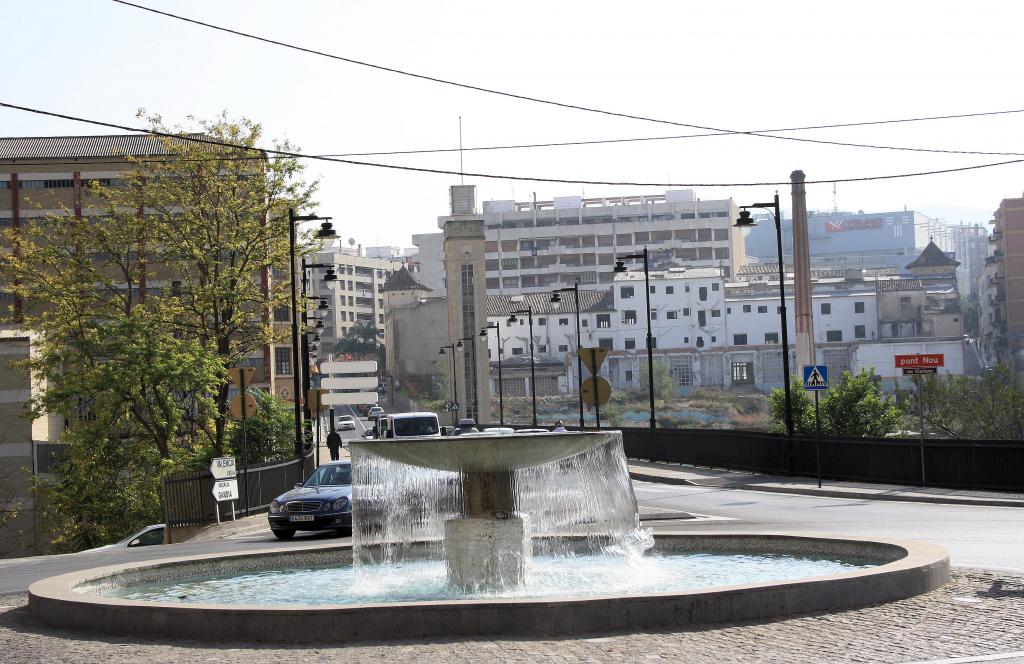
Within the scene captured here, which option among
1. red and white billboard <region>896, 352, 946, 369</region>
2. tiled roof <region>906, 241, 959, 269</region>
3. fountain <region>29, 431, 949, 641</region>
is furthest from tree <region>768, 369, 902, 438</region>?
tiled roof <region>906, 241, 959, 269</region>

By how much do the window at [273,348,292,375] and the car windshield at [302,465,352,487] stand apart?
68.7 metres

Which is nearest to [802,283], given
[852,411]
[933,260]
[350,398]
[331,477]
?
[933,260]

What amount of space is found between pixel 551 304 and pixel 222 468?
378 feet

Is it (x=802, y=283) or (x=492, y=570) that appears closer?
(x=492, y=570)

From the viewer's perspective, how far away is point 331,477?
24.5 meters

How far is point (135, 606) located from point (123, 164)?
244 ft

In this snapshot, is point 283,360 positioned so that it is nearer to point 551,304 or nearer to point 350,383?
point 551,304

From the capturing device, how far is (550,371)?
449 ft

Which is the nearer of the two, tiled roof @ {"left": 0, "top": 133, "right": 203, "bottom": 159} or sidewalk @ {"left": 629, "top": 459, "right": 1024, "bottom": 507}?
sidewalk @ {"left": 629, "top": 459, "right": 1024, "bottom": 507}

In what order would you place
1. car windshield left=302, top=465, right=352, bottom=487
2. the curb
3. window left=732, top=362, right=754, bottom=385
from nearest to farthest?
1. the curb
2. car windshield left=302, top=465, right=352, bottom=487
3. window left=732, top=362, right=754, bottom=385

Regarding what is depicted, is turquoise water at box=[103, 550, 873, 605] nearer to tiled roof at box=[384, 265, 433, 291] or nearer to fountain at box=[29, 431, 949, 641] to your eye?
fountain at box=[29, 431, 949, 641]

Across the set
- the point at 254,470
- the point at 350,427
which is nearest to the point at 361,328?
the point at 350,427

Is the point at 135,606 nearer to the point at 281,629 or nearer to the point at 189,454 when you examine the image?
the point at 281,629

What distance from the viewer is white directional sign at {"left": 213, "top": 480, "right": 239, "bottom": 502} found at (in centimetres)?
2597
